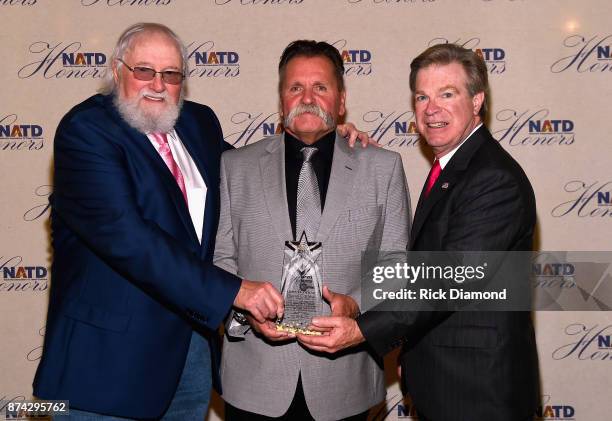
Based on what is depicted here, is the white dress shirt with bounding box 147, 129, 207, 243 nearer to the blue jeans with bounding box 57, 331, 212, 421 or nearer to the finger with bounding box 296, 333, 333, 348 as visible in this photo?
the blue jeans with bounding box 57, 331, 212, 421

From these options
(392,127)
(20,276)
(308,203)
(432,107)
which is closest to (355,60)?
(392,127)

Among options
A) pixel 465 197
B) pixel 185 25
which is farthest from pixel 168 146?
pixel 185 25

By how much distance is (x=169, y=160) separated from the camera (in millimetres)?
2730

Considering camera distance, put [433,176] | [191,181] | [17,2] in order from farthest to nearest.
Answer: [17,2]
[191,181]
[433,176]

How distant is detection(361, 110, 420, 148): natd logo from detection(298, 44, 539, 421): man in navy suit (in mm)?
1616

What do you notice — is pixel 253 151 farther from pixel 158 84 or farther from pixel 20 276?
pixel 20 276

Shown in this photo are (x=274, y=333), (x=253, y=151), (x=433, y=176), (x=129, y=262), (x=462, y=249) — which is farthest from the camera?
(x=253, y=151)

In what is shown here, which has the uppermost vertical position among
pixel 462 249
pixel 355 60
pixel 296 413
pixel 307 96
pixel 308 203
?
pixel 355 60

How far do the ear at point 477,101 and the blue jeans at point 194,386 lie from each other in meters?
1.51

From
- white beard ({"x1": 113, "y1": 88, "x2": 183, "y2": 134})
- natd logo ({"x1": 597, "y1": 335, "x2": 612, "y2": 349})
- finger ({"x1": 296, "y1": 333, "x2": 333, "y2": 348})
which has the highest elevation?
white beard ({"x1": 113, "y1": 88, "x2": 183, "y2": 134})

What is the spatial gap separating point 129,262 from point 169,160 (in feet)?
1.63

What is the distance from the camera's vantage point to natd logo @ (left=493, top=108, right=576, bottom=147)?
422cm

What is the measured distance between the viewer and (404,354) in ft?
8.62

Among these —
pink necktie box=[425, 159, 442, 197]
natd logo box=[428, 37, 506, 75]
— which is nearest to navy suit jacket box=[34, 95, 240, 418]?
pink necktie box=[425, 159, 442, 197]
